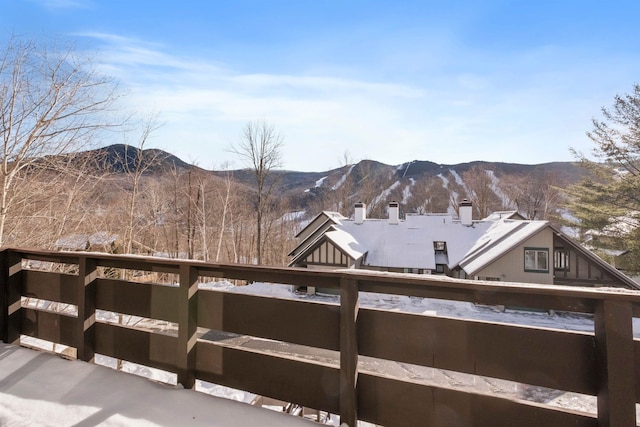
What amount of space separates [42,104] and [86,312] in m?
5.14

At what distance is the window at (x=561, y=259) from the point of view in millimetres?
13945

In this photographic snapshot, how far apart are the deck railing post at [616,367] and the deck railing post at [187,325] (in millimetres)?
1949

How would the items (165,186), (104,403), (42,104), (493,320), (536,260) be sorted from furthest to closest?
(165,186)
(536,260)
(493,320)
(42,104)
(104,403)

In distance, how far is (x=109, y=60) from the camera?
→ 6.67 metres

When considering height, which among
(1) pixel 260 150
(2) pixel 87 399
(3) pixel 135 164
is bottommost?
(2) pixel 87 399

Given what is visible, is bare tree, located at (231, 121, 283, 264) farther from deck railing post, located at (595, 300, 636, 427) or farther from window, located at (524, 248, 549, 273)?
deck railing post, located at (595, 300, 636, 427)

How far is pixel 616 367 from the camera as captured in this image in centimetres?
121

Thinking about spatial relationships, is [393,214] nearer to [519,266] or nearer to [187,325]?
[519,266]

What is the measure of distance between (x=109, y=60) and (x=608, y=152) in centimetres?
2067

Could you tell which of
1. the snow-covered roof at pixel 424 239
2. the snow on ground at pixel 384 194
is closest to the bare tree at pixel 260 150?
the snow-covered roof at pixel 424 239

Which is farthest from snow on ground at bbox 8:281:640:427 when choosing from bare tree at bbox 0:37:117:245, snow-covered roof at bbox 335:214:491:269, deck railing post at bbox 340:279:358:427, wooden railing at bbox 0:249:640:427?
snow-covered roof at bbox 335:214:491:269

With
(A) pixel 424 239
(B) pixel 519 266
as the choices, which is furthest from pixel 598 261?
(A) pixel 424 239

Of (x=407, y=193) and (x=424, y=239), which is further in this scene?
(x=407, y=193)

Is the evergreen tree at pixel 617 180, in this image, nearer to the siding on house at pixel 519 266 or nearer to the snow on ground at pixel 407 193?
the siding on house at pixel 519 266
